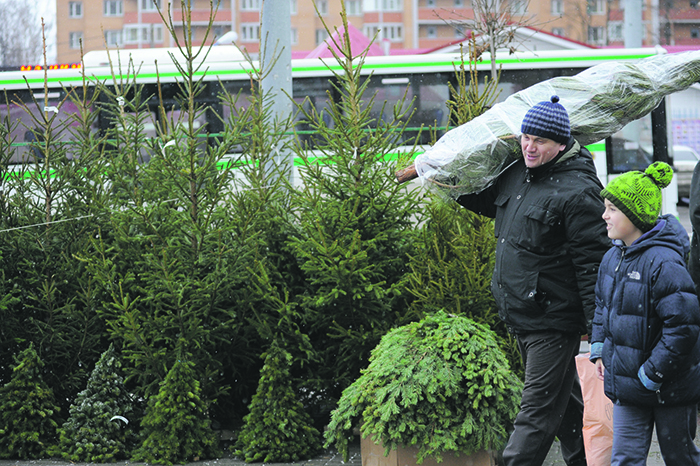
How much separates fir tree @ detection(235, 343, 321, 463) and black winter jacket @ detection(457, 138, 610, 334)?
1.62 meters

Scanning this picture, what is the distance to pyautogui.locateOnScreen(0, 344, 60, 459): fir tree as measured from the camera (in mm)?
4707

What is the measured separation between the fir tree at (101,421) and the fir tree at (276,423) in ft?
2.53

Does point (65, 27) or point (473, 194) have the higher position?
point (65, 27)

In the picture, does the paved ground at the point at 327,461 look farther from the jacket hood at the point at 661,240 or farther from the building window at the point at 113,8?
the building window at the point at 113,8

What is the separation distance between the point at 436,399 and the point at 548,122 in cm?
152

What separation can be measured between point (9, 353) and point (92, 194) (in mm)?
1228

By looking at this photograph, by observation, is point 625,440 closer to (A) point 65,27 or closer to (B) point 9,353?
(B) point 9,353

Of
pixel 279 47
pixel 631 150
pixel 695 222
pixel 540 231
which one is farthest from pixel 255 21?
pixel 540 231

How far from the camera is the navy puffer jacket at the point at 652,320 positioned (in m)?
2.89

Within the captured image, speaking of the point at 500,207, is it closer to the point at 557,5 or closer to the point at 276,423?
the point at 276,423

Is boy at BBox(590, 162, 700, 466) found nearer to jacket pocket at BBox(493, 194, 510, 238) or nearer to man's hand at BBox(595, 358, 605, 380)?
man's hand at BBox(595, 358, 605, 380)

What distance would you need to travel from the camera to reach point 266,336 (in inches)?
183

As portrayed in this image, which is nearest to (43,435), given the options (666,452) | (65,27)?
(666,452)

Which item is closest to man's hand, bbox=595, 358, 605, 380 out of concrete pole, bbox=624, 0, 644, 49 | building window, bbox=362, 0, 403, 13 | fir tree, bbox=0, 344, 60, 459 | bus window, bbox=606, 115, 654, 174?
fir tree, bbox=0, 344, 60, 459
